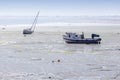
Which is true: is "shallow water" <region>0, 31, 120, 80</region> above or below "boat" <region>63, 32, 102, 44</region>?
below

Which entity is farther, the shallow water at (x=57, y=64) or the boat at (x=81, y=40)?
the boat at (x=81, y=40)

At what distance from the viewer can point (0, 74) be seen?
46125 millimetres

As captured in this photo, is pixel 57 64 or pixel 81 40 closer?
pixel 57 64

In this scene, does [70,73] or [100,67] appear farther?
[100,67]

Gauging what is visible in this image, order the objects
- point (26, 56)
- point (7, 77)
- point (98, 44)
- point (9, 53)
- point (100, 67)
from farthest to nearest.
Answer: point (98, 44) → point (9, 53) → point (26, 56) → point (100, 67) → point (7, 77)

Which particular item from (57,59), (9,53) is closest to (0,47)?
(9,53)

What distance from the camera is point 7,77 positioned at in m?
44.3

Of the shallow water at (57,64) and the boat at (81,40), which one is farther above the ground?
the boat at (81,40)

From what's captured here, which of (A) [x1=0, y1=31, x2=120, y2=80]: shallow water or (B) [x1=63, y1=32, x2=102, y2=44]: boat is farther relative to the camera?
(B) [x1=63, y1=32, x2=102, y2=44]: boat

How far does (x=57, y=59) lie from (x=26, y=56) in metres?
6.30

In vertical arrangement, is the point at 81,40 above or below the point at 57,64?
above

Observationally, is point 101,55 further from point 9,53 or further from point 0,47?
point 0,47

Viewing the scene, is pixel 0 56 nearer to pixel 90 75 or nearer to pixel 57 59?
pixel 57 59

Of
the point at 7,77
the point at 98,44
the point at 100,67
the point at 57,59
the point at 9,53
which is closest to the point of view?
the point at 7,77
